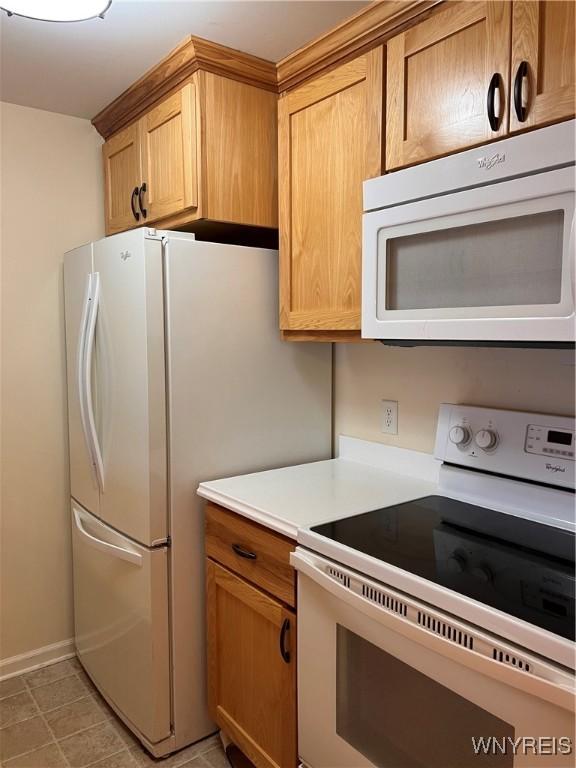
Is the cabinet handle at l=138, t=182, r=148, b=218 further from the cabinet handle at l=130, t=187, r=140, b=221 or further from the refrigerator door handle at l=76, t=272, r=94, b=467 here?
the refrigerator door handle at l=76, t=272, r=94, b=467

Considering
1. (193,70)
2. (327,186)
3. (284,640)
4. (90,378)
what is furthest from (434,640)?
(193,70)

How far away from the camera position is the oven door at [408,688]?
0.91 m

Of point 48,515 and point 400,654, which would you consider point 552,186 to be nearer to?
point 400,654

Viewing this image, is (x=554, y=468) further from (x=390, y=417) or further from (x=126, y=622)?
(x=126, y=622)

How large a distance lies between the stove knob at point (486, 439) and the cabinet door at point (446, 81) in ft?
2.43

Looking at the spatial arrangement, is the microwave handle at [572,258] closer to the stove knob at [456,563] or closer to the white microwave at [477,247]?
the white microwave at [477,247]

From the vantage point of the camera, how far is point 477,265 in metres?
1.28

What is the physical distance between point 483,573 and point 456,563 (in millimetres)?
63

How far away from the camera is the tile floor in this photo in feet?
6.07

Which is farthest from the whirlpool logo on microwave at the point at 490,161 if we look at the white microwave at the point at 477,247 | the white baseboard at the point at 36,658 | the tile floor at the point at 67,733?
the white baseboard at the point at 36,658

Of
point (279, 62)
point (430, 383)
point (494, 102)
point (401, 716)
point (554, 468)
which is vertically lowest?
point (401, 716)

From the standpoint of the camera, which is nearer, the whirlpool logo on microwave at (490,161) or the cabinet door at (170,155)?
the whirlpool logo on microwave at (490,161)

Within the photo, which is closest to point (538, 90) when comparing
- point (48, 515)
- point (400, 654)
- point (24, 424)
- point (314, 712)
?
point (400, 654)

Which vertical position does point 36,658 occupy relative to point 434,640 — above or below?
below
